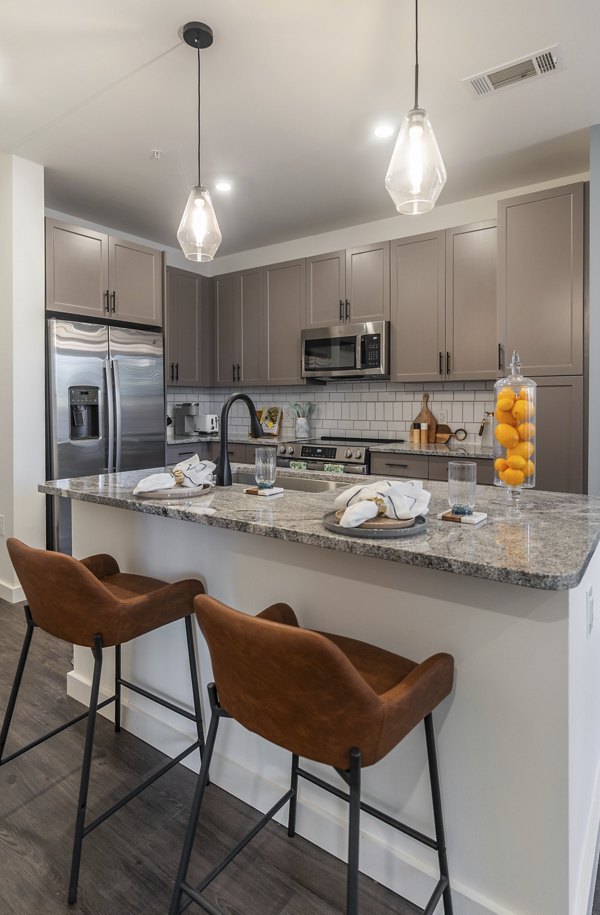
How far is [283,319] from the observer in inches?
183

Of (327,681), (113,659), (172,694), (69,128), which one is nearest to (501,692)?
(327,681)

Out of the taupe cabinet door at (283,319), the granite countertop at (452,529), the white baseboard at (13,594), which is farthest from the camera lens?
the taupe cabinet door at (283,319)

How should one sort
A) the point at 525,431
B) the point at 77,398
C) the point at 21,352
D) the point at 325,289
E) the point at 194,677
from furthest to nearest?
the point at 325,289
the point at 77,398
the point at 21,352
the point at 194,677
the point at 525,431

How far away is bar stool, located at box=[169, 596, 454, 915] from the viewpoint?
3.10 ft

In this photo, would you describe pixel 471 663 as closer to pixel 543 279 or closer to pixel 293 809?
pixel 293 809

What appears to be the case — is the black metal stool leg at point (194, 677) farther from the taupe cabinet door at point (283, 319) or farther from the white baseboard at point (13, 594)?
the taupe cabinet door at point (283, 319)

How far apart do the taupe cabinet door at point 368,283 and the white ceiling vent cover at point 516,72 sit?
1.50 metres

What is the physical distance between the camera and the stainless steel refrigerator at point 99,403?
353 cm

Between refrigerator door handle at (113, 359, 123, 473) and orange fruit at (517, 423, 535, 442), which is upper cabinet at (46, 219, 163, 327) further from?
orange fruit at (517, 423, 535, 442)

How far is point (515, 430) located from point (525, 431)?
0.03 meters

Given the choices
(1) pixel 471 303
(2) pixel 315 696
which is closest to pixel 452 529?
(2) pixel 315 696

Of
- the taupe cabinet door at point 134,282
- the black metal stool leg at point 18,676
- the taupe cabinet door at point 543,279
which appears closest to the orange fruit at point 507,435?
A: the black metal stool leg at point 18,676

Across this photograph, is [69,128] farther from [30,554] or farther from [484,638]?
[484,638]

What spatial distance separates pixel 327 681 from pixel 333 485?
1.55 m
